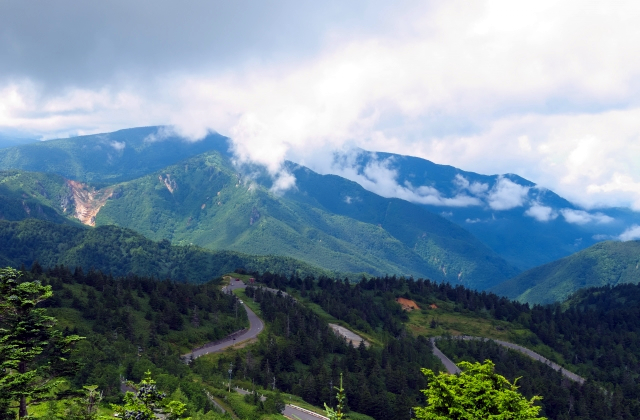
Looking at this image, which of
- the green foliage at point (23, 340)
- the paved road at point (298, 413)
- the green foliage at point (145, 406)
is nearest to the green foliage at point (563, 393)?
the paved road at point (298, 413)

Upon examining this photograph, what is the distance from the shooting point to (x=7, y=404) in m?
37.7

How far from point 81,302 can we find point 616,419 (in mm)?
155369

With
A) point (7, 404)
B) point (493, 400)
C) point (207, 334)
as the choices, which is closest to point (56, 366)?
point (7, 404)

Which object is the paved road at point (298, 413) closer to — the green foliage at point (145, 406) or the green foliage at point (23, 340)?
the green foliage at point (23, 340)

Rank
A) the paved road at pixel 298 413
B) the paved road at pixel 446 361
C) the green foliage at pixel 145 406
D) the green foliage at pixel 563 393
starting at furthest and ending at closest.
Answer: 1. the paved road at pixel 446 361
2. the green foliage at pixel 563 393
3. the paved road at pixel 298 413
4. the green foliage at pixel 145 406

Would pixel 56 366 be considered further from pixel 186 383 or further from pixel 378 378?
pixel 378 378

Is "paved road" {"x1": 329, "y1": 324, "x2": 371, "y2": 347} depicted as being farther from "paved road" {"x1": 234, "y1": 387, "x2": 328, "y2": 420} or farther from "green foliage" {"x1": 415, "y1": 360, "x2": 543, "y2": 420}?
"green foliage" {"x1": 415, "y1": 360, "x2": 543, "y2": 420}

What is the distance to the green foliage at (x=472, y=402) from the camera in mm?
38719

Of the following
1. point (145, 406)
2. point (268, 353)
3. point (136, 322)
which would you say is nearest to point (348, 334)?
point (268, 353)

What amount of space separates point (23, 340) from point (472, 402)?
36.4 metres

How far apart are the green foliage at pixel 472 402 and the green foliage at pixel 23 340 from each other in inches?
1189

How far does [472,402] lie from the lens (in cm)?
4006

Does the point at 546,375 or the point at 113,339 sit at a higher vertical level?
the point at 113,339

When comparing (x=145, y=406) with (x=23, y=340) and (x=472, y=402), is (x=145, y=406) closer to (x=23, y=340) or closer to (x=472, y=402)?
(x=23, y=340)
